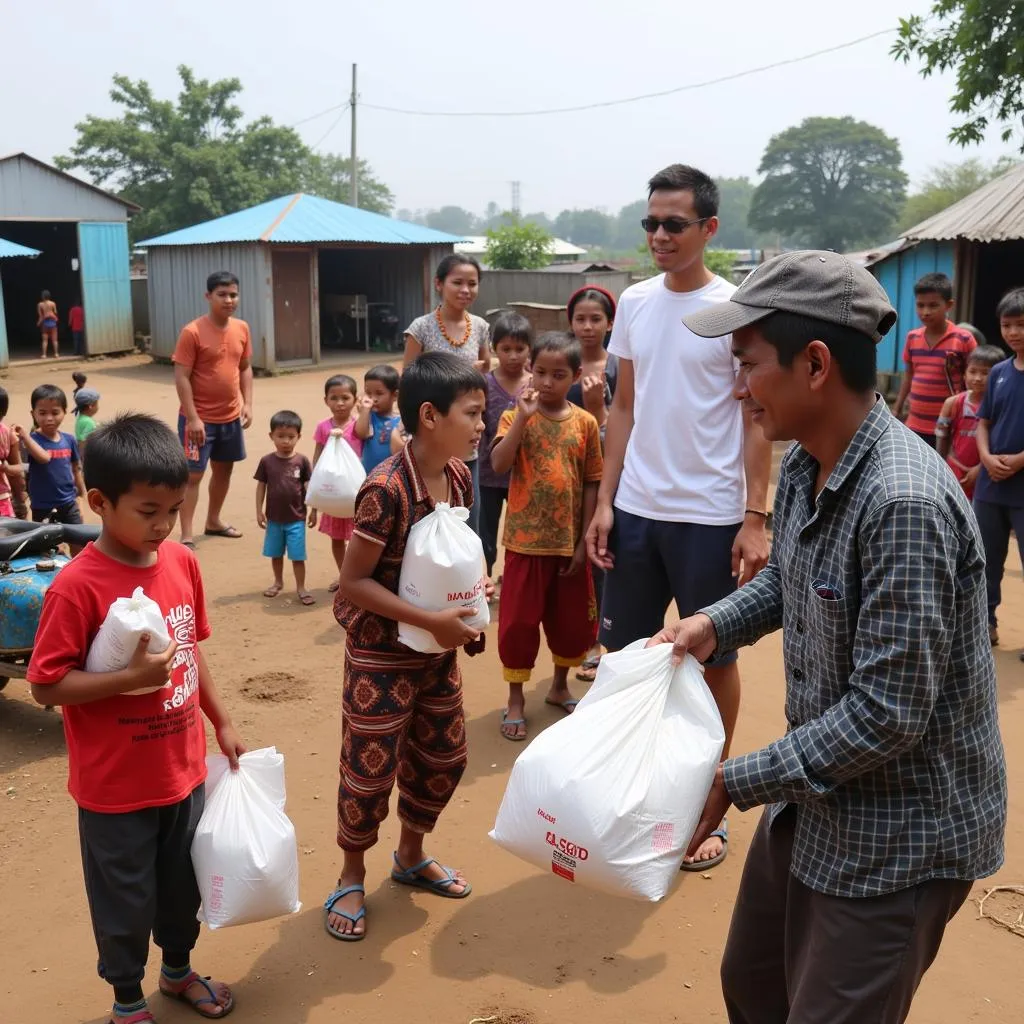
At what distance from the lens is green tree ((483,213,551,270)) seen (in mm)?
28453

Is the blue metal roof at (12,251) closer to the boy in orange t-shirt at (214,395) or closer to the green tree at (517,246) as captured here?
the boy in orange t-shirt at (214,395)

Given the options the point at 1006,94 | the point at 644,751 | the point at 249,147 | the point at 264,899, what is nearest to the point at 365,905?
the point at 264,899

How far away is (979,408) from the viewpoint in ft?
19.4

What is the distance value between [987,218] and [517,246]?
1800cm

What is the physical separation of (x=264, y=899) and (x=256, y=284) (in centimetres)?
1780

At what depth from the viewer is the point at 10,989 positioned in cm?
296

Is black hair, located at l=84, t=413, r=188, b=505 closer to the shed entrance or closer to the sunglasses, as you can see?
the sunglasses

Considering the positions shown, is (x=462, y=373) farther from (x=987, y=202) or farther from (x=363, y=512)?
(x=987, y=202)

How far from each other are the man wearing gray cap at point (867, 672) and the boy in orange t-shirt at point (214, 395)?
6.08 m

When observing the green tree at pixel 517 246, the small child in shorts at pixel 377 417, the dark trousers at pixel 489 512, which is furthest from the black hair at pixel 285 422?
the green tree at pixel 517 246

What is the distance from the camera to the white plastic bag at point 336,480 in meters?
5.86

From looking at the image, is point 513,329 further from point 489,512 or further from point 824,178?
point 824,178

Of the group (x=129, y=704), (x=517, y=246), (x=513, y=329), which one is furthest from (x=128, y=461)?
(x=517, y=246)

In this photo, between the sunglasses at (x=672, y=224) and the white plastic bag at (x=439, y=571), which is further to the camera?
the sunglasses at (x=672, y=224)
